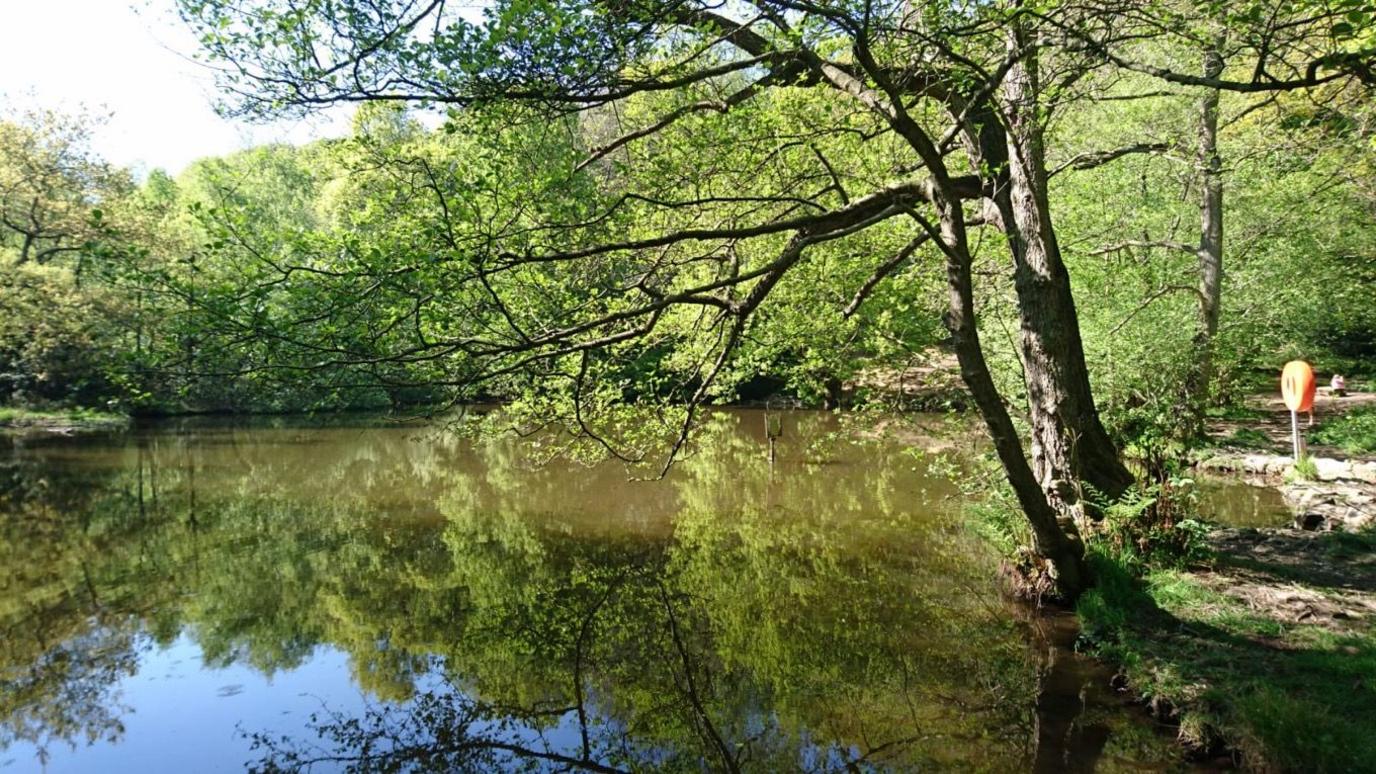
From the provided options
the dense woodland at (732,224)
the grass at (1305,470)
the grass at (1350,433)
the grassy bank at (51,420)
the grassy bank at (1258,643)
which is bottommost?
the grassy bank at (1258,643)

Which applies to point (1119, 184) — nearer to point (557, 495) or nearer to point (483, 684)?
point (557, 495)

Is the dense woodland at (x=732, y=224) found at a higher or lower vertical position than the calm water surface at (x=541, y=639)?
higher

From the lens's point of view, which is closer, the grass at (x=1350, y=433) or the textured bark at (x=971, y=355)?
the textured bark at (x=971, y=355)

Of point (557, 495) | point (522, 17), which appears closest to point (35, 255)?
point (557, 495)

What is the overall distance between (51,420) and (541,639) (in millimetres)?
27466

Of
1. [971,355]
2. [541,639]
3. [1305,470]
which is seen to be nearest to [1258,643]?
[971,355]

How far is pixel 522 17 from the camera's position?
4.30 meters

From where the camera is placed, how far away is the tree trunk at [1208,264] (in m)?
10.7

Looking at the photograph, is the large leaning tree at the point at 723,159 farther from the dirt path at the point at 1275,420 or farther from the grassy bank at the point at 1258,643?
the dirt path at the point at 1275,420

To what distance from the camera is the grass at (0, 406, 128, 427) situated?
86.3 feet

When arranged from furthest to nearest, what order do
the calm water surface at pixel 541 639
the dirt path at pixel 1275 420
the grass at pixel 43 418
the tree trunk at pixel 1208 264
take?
the grass at pixel 43 418, the dirt path at pixel 1275 420, the tree trunk at pixel 1208 264, the calm water surface at pixel 541 639

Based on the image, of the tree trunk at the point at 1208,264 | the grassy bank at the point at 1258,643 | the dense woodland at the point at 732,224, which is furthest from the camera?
the tree trunk at the point at 1208,264

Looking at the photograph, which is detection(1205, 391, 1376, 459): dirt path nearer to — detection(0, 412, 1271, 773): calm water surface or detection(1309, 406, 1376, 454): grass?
detection(1309, 406, 1376, 454): grass

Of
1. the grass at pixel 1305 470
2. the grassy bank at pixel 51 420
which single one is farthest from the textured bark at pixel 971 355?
the grassy bank at pixel 51 420
